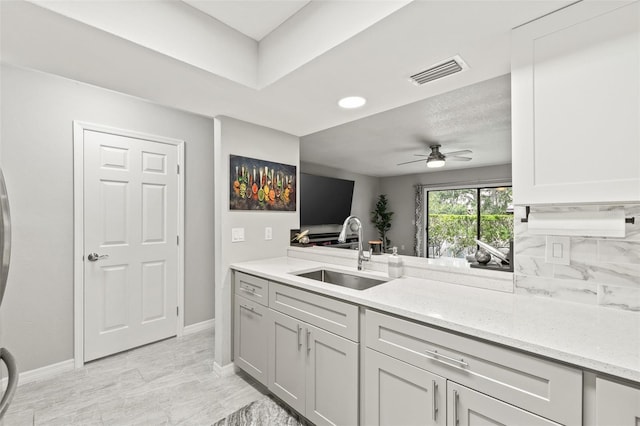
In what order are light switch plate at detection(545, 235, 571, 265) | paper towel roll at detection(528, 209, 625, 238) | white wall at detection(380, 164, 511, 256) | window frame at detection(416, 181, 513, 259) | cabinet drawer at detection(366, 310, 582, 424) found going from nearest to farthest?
cabinet drawer at detection(366, 310, 582, 424) → paper towel roll at detection(528, 209, 625, 238) → light switch plate at detection(545, 235, 571, 265) → window frame at detection(416, 181, 513, 259) → white wall at detection(380, 164, 511, 256)

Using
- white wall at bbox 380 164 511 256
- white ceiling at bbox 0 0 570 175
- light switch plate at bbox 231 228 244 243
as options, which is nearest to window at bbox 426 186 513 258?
white wall at bbox 380 164 511 256

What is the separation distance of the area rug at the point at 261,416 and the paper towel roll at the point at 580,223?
68.4 inches

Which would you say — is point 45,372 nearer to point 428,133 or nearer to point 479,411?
point 479,411

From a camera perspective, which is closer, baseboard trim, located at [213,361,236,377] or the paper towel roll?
the paper towel roll

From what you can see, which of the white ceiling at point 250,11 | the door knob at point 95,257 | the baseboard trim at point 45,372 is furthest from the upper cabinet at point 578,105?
the baseboard trim at point 45,372

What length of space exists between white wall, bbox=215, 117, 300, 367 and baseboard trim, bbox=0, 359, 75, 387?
3.94 ft

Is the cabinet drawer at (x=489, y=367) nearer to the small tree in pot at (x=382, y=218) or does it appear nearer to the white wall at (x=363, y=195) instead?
the white wall at (x=363, y=195)

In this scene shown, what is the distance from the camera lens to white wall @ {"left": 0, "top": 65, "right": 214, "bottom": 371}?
2156 millimetres

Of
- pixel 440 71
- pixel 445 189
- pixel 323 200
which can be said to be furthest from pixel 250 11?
pixel 445 189

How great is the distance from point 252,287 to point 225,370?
79 cm

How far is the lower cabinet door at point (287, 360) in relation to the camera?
1754 millimetres

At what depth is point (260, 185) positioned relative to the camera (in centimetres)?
260

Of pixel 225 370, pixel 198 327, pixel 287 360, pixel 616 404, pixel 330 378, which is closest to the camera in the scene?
pixel 616 404

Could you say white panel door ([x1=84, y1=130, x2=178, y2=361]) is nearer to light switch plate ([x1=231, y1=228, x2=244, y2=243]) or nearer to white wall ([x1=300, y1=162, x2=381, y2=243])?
light switch plate ([x1=231, y1=228, x2=244, y2=243])
